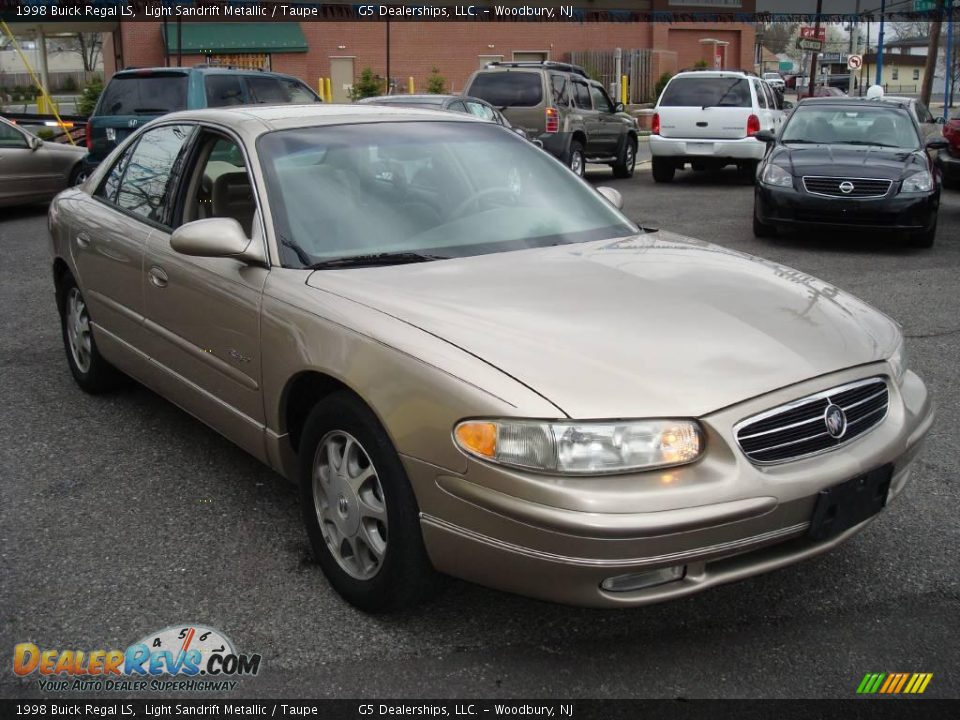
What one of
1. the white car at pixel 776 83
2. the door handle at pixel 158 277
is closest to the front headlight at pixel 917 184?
the door handle at pixel 158 277

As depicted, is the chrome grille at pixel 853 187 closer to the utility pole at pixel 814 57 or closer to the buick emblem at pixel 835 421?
the buick emblem at pixel 835 421

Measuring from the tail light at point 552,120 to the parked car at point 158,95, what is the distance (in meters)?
4.79

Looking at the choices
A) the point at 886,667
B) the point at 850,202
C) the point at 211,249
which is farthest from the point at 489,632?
the point at 850,202

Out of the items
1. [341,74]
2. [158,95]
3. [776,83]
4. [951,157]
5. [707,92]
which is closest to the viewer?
[158,95]

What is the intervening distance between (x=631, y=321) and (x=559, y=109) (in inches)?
555

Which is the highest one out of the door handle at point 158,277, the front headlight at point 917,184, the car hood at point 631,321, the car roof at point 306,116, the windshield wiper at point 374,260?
the car roof at point 306,116

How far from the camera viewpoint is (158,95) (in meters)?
12.9

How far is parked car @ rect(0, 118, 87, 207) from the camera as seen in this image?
43.3 ft

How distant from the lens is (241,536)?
3.89m

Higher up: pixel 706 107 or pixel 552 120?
pixel 706 107

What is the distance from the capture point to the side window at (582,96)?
17438mm

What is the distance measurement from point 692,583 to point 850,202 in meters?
8.29

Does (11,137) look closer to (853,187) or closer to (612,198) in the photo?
(853,187)

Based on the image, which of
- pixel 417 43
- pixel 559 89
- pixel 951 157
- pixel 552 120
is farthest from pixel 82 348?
pixel 417 43
